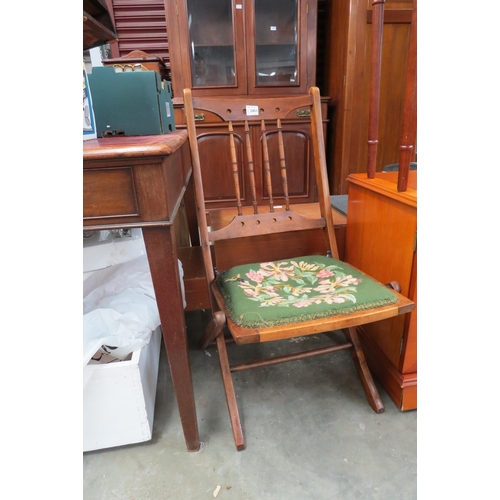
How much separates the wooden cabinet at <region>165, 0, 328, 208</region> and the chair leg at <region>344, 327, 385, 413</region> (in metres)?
1.31

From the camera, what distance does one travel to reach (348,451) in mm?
833

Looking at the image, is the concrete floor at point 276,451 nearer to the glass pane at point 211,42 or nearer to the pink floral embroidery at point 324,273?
the pink floral embroidery at point 324,273

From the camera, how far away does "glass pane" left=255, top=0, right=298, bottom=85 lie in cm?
188

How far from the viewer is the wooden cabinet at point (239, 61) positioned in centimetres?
184

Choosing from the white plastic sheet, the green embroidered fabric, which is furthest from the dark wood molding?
the white plastic sheet

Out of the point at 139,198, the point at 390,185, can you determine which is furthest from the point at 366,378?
the point at 139,198

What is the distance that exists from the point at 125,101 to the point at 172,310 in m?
0.52

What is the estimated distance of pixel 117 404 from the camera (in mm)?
812

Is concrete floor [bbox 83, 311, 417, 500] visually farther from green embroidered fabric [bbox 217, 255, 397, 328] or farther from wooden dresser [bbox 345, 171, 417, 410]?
green embroidered fabric [bbox 217, 255, 397, 328]

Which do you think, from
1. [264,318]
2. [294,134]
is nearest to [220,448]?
[264,318]

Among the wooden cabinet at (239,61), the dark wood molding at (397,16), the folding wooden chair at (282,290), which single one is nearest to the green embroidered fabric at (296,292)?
the folding wooden chair at (282,290)

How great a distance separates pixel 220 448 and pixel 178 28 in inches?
77.5

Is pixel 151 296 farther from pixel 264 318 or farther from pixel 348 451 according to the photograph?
pixel 348 451
